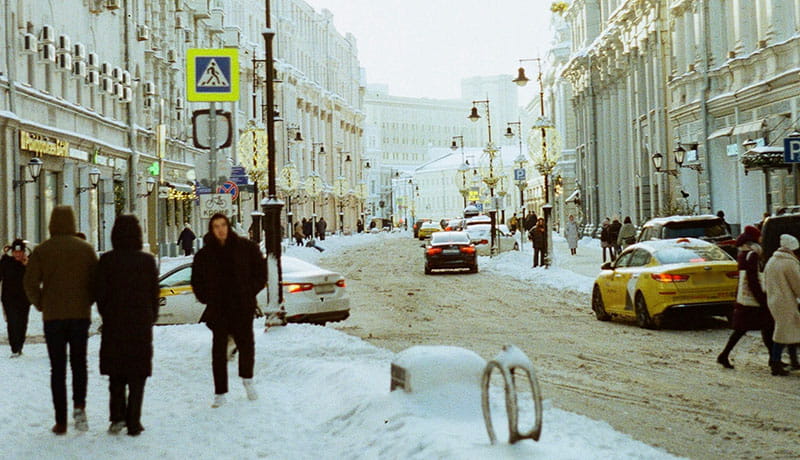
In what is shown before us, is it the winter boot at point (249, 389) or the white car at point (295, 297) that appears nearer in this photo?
the winter boot at point (249, 389)

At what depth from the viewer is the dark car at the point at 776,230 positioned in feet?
45.3

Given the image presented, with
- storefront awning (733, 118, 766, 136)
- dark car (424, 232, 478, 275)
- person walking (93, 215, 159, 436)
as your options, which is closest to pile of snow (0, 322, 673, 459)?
person walking (93, 215, 159, 436)

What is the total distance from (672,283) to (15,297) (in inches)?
381

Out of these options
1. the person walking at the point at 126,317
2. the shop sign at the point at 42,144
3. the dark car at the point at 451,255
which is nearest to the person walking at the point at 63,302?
the person walking at the point at 126,317

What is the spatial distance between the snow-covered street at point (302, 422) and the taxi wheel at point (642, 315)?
6.32 m

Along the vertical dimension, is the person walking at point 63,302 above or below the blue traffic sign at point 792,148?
below

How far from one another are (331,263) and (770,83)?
74.7 ft

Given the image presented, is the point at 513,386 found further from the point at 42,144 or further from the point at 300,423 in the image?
Answer: the point at 42,144

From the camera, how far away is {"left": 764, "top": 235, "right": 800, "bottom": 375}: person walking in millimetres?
11938

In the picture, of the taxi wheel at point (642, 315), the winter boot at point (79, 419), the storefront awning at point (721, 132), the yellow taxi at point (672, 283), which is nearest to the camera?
the winter boot at point (79, 419)

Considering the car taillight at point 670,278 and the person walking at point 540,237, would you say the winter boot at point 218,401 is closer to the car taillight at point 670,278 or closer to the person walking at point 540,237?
the car taillight at point 670,278

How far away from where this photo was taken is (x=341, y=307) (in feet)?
58.3

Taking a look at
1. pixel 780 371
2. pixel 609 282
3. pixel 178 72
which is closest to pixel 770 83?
pixel 609 282

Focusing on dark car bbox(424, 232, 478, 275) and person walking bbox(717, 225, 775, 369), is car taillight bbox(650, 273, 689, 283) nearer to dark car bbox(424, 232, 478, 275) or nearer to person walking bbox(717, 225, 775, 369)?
person walking bbox(717, 225, 775, 369)
